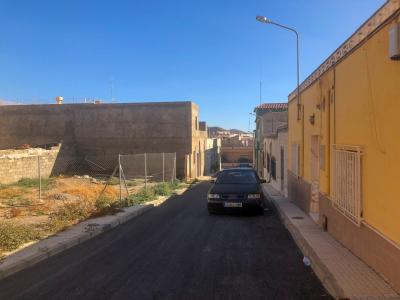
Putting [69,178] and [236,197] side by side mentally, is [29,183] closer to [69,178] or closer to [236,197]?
[69,178]

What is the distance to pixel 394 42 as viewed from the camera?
4.91 metres

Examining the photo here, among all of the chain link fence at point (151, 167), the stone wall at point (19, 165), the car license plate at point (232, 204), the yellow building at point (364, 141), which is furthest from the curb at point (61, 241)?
the chain link fence at point (151, 167)

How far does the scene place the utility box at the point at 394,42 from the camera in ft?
15.9

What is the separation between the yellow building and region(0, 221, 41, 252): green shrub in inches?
249

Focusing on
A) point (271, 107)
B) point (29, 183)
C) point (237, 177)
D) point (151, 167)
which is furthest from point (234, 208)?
point (271, 107)

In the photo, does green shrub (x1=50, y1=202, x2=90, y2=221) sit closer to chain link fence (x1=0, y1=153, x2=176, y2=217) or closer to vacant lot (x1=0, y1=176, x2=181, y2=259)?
vacant lot (x1=0, y1=176, x2=181, y2=259)

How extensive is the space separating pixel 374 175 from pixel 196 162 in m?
34.8

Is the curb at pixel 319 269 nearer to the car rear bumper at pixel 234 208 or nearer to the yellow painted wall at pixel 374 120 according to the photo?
the yellow painted wall at pixel 374 120

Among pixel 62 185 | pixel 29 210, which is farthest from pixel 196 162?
pixel 29 210

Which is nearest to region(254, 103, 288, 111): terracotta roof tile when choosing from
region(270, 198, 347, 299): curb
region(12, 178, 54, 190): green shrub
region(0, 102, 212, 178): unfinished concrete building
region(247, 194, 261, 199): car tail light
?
region(0, 102, 212, 178): unfinished concrete building

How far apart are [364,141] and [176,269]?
3.59 meters

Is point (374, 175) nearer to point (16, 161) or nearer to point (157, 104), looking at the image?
point (16, 161)

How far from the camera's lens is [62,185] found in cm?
2409

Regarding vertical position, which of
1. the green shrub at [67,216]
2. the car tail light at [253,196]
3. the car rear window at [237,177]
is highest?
the car rear window at [237,177]
